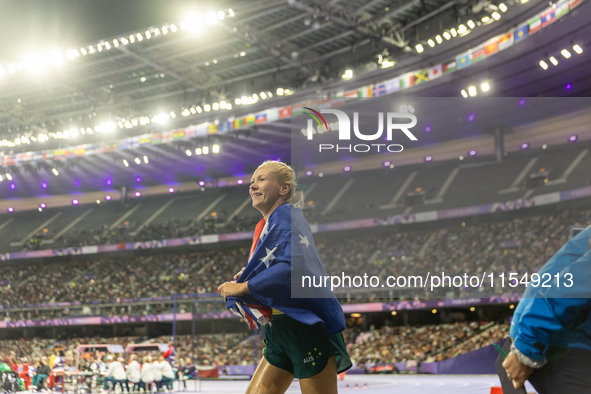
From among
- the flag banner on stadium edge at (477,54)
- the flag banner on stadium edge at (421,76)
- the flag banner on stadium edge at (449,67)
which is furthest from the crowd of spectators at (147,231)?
the flag banner on stadium edge at (477,54)

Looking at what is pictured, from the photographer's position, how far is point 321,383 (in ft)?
8.97

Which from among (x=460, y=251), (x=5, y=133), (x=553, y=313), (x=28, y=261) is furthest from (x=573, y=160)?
(x=28, y=261)

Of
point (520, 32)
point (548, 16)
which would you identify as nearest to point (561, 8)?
point (548, 16)

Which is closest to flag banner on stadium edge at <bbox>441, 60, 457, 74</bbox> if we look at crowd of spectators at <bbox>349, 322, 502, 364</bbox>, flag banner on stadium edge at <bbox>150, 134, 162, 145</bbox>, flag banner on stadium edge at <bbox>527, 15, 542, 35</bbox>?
flag banner on stadium edge at <bbox>527, 15, 542, 35</bbox>

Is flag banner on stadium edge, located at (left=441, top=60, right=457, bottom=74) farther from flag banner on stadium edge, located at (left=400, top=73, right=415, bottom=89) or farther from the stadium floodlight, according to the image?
the stadium floodlight

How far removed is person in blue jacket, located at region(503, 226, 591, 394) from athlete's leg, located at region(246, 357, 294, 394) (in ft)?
4.14

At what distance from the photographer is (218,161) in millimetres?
33625

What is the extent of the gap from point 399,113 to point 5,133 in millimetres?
34986

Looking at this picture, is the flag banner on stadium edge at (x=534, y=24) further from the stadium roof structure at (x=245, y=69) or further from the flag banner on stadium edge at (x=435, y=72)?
the flag banner on stadium edge at (x=435, y=72)

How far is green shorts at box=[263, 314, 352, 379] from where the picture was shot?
2.73 metres

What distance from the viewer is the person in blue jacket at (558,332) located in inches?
69.8

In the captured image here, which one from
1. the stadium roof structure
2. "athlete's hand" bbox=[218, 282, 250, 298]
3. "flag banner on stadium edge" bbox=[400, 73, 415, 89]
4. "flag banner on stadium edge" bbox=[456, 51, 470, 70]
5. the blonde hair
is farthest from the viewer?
"flag banner on stadium edge" bbox=[400, 73, 415, 89]

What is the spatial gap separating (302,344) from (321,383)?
203 mm

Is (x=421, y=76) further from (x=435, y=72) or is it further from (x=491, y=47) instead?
(x=491, y=47)
